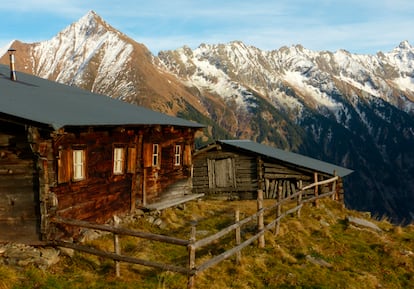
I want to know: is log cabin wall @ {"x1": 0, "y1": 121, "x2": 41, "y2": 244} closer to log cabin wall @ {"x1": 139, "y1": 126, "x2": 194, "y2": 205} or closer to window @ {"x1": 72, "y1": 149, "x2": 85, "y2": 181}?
window @ {"x1": 72, "y1": 149, "x2": 85, "y2": 181}

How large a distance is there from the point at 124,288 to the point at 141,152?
9308mm

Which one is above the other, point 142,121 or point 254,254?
point 142,121

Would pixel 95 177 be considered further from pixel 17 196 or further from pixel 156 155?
pixel 156 155

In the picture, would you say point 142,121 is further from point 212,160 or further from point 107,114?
point 212,160

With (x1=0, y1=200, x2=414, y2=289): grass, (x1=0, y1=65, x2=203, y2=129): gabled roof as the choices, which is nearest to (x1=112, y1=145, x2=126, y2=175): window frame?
(x1=0, y1=65, x2=203, y2=129): gabled roof

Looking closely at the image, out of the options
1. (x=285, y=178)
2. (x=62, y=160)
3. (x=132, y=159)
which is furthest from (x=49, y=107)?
(x=285, y=178)

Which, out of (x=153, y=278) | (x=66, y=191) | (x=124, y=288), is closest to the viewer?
(x=124, y=288)

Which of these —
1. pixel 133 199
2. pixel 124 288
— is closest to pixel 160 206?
pixel 133 199

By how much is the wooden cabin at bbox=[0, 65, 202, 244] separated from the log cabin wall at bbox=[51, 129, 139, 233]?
0.03 m

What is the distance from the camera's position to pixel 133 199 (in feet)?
61.3

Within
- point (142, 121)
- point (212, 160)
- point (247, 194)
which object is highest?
point (142, 121)

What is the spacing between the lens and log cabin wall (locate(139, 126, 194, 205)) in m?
20.0

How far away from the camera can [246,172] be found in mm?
29719

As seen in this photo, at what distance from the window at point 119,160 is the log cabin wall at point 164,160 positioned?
5.86 ft
